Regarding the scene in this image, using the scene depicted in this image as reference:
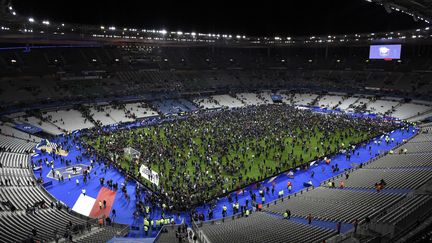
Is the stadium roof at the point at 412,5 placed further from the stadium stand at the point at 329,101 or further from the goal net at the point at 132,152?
the stadium stand at the point at 329,101

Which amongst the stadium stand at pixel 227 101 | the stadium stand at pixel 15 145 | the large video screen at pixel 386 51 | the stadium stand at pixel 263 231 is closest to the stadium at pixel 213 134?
the stadium stand at pixel 263 231

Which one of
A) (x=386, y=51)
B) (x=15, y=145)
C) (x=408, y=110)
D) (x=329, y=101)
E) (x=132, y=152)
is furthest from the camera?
(x=329, y=101)

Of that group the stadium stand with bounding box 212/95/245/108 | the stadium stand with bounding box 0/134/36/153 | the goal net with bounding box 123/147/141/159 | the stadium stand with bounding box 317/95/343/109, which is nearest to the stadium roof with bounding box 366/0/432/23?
the goal net with bounding box 123/147/141/159

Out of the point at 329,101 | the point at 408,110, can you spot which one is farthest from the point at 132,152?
the point at 329,101

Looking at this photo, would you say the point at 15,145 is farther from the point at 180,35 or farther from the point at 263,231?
the point at 180,35

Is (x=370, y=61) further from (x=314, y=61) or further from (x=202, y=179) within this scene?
(x=202, y=179)
